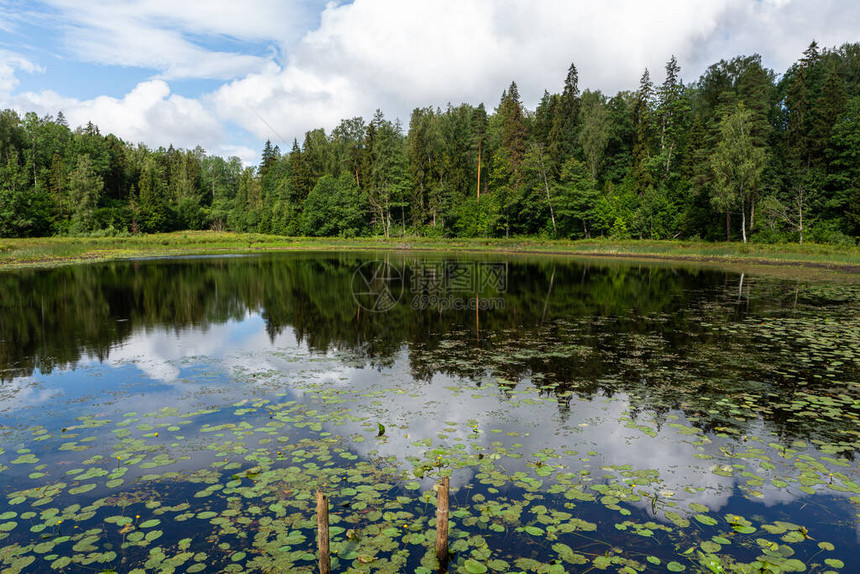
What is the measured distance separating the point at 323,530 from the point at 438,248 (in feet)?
216

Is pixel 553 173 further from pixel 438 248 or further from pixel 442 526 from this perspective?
pixel 442 526

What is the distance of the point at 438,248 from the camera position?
69.7 metres

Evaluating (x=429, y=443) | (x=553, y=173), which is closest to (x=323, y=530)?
(x=429, y=443)

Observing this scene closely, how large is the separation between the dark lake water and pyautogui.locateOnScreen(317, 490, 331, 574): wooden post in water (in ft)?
2.12

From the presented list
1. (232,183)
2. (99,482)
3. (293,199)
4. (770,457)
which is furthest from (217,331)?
(232,183)

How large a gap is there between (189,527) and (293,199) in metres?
94.9

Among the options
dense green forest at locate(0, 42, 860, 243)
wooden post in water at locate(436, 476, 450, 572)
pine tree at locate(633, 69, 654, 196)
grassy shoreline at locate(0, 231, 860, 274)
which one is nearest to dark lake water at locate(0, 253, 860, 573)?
wooden post in water at locate(436, 476, 450, 572)

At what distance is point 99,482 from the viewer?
6.83 metres

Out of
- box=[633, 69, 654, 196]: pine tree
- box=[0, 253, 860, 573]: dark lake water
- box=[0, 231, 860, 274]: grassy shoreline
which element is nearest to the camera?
box=[0, 253, 860, 573]: dark lake water

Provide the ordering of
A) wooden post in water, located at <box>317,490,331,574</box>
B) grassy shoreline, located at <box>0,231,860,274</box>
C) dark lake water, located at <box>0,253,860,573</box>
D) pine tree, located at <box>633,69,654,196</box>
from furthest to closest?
1. pine tree, located at <box>633,69,654,196</box>
2. grassy shoreline, located at <box>0,231,860,274</box>
3. dark lake water, located at <box>0,253,860,573</box>
4. wooden post in water, located at <box>317,490,331,574</box>

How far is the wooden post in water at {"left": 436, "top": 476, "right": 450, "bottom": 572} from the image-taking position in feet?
15.6

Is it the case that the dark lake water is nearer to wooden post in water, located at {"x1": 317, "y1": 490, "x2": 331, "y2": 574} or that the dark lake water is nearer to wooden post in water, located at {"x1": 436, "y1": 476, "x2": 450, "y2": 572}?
wooden post in water, located at {"x1": 436, "y1": 476, "x2": 450, "y2": 572}

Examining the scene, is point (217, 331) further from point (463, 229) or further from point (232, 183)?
point (232, 183)

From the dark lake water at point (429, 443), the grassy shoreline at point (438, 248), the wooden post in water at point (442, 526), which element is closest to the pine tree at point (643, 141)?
the grassy shoreline at point (438, 248)
